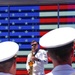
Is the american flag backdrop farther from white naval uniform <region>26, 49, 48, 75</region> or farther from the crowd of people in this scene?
the crowd of people

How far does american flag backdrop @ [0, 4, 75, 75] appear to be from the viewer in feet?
21.9

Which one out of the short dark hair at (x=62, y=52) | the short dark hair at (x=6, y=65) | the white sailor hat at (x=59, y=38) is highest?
the white sailor hat at (x=59, y=38)

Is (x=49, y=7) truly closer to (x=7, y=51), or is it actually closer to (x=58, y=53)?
(x=7, y=51)

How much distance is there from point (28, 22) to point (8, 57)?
16.0 ft

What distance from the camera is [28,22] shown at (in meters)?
6.73

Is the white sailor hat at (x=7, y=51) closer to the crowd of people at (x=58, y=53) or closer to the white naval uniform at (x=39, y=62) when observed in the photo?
the crowd of people at (x=58, y=53)

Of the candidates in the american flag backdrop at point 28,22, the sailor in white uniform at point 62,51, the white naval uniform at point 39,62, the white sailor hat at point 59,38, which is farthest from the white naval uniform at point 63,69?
the american flag backdrop at point 28,22

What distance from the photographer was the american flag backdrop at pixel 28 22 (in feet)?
21.9

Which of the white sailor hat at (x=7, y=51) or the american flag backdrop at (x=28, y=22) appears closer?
the white sailor hat at (x=7, y=51)

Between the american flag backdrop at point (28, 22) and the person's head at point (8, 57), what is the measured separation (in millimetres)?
4648

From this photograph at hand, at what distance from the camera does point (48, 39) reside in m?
1.74

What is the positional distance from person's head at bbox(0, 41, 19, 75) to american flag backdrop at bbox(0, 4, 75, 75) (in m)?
4.65

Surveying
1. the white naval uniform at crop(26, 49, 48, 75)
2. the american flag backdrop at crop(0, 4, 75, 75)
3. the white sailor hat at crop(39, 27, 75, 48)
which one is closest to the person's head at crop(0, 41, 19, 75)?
the white sailor hat at crop(39, 27, 75, 48)

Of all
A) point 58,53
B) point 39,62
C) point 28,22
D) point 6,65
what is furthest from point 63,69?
point 28,22
